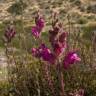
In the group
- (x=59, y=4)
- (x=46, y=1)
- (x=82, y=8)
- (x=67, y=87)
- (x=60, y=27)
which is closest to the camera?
(x=60, y=27)

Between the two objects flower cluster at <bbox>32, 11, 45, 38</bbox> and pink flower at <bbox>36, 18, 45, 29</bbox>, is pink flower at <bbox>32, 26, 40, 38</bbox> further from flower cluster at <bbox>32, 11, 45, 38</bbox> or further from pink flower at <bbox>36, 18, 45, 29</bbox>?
pink flower at <bbox>36, 18, 45, 29</bbox>

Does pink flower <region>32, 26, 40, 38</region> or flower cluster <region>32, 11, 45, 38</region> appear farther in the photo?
pink flower <region>32, 26, 40, 38</region>

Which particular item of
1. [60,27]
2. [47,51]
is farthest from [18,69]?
[60,27]

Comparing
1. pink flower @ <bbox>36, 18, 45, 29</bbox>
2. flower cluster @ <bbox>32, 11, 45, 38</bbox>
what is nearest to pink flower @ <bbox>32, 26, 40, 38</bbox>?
flower cluster @ <bbox>32, 11, 45, 38</bbox>

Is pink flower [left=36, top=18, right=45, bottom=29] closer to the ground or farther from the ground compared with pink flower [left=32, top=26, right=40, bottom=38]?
farther from the ground

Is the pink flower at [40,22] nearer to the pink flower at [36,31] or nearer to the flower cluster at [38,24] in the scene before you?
the flower cluster at [38,24]

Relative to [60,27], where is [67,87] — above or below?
below

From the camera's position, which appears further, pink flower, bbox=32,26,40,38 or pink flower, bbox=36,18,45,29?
pink flower, bbox=32,26,40,38

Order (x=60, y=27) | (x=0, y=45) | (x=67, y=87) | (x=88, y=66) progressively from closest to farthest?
(x=60, y=27) < (x=67, y=87) < (x=88, y=66) < (x=0, y=45)

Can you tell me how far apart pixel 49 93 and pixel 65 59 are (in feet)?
8.44

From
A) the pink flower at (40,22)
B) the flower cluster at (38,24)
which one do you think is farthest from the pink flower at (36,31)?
the pink flower at (40,22)

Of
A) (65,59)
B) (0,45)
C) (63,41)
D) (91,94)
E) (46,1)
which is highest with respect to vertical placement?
(63,41)

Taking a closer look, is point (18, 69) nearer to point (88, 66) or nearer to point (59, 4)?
point (88, 66)

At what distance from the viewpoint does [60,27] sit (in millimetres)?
3654
